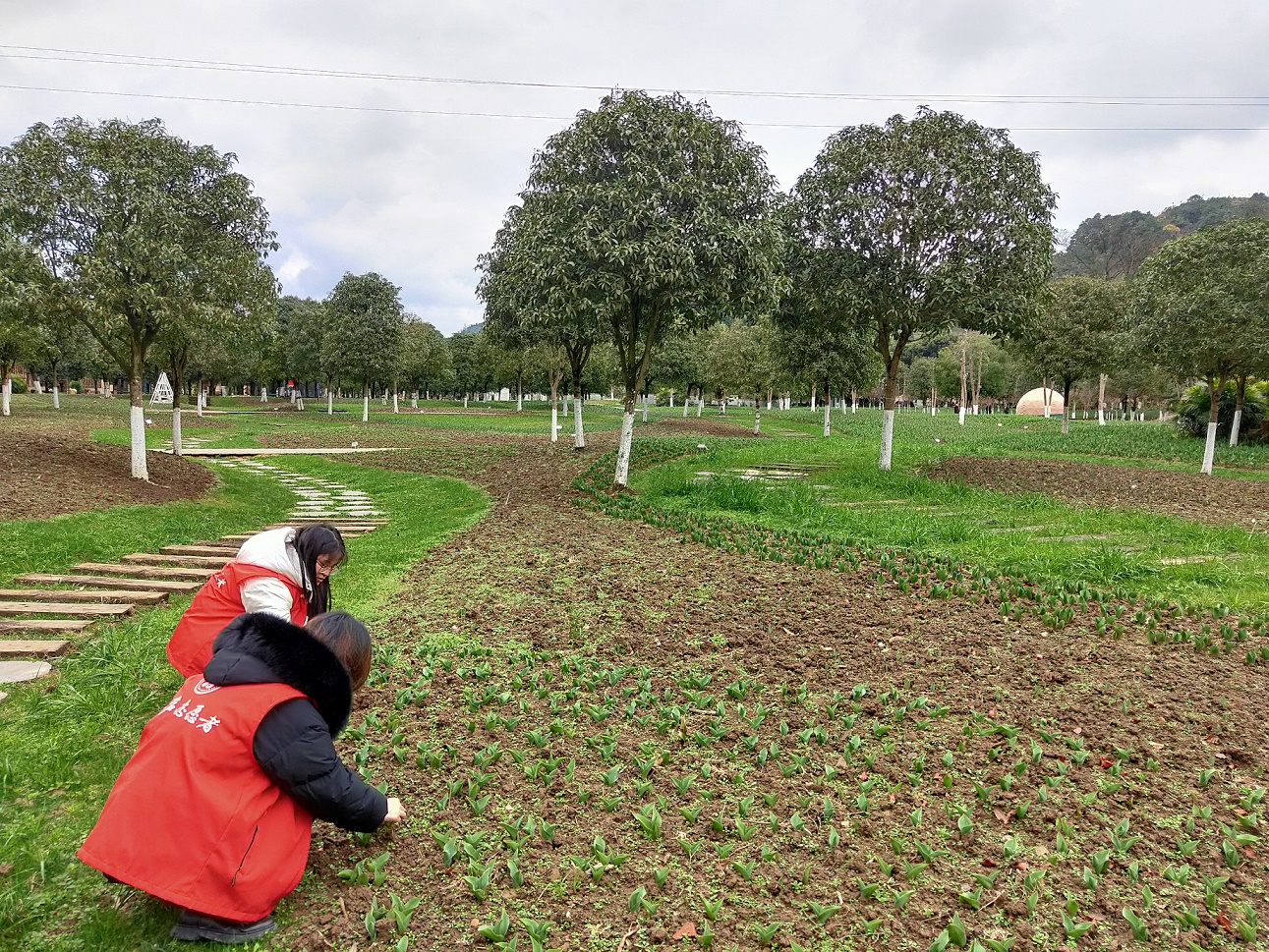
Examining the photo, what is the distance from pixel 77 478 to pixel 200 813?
12.5 m

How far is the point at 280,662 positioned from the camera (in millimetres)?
2715

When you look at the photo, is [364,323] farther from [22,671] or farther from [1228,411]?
[1228,411]

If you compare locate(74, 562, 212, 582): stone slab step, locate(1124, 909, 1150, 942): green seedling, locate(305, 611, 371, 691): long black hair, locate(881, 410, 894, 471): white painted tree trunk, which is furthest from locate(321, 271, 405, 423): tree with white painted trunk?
locate(1124, 909, 1150, 942): green seedling

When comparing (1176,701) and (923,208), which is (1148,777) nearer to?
(1176,701)

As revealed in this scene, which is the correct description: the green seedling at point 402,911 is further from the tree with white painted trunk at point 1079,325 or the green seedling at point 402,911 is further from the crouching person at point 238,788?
the tree with white painted trunk at point 1079,325

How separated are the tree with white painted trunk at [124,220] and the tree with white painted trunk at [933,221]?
12905mm

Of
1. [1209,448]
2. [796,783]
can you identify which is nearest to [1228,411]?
[1209,448]

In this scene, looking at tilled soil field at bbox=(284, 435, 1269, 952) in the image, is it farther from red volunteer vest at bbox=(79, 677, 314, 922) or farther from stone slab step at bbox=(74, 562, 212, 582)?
stone slab step at bbox=(74, 562, 212, 582)

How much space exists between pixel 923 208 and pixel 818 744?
13.3 meters

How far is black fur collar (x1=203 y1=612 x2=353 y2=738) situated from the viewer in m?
2.67

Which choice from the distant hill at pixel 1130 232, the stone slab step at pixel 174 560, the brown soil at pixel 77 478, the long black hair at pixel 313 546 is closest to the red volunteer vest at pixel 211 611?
the long black hair at pixel 313 546

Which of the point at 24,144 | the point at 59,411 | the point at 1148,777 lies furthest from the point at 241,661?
the point at 59,411

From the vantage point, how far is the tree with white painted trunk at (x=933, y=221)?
14016 millimetres

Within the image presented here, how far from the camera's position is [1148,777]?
3777 mm
